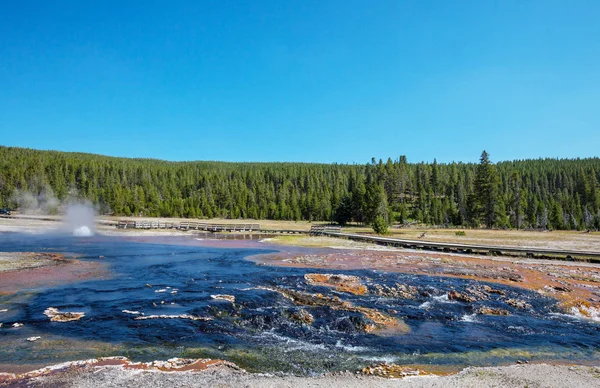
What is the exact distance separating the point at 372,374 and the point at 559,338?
961cm

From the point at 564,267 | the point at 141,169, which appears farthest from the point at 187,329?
the point at 141,169

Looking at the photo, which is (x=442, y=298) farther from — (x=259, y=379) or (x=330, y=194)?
(x=330, y=194)

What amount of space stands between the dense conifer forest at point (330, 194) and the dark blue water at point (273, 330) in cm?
6335

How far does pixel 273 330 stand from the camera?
16.6 metres

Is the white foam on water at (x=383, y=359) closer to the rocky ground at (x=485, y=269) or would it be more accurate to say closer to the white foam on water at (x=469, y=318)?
the white foam on water at (x=469, y=318)

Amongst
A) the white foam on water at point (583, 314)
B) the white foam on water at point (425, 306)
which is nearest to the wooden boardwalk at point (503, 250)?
the white foam on water at point (583, 314)

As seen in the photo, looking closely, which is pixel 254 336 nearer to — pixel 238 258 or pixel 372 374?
pixel 372 374

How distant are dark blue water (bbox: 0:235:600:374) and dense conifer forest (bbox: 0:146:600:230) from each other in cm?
6335

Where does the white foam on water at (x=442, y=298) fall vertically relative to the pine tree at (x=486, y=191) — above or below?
below

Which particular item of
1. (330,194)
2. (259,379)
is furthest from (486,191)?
(259,379)

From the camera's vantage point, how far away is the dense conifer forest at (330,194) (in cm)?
9412

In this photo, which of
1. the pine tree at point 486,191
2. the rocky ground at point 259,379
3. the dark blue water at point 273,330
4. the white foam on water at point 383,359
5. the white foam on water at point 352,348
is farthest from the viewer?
the pine tree at point 486,191

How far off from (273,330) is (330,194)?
370 ft

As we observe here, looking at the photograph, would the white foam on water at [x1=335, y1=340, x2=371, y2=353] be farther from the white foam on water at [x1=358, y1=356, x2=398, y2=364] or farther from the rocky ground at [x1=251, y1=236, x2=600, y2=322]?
the rocky ground at [x1=251, y1=236, x2=600, y2=322]
